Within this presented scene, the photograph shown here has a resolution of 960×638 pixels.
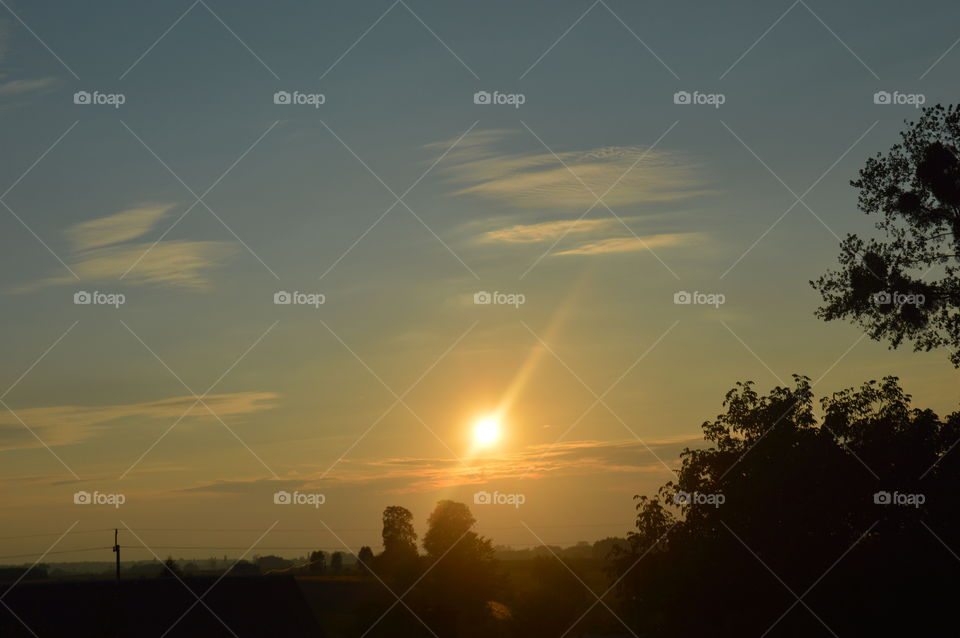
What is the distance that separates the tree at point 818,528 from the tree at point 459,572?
57.5 m

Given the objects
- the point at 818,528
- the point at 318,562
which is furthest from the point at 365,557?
the point at 818,528

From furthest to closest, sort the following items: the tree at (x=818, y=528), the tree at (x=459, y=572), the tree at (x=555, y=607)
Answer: the tree at (x=459, y=572) → the tree at (x=555, y=607) → the tree at (x=818, y=528)

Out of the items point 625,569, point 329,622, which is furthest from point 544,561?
point 625,569

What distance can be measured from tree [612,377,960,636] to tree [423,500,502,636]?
189ft

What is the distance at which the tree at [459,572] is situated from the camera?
4097 inches

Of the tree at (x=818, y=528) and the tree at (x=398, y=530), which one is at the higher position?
the tree at (x=398, y=530)

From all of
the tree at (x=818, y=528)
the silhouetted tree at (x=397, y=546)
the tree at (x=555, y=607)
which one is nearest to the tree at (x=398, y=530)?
the silhouetted tree at (x=397, y=546)

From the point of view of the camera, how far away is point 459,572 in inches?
4508

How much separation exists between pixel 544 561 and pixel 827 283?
69716 millimetres

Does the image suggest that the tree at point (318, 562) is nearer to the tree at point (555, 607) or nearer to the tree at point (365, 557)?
the tree at point (365, 557)

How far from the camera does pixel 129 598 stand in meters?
59.8

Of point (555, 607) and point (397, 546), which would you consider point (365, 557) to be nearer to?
point (397, 546)

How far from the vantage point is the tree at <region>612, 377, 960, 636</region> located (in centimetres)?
3447

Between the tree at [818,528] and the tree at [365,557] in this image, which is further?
the tree at [365,557]
